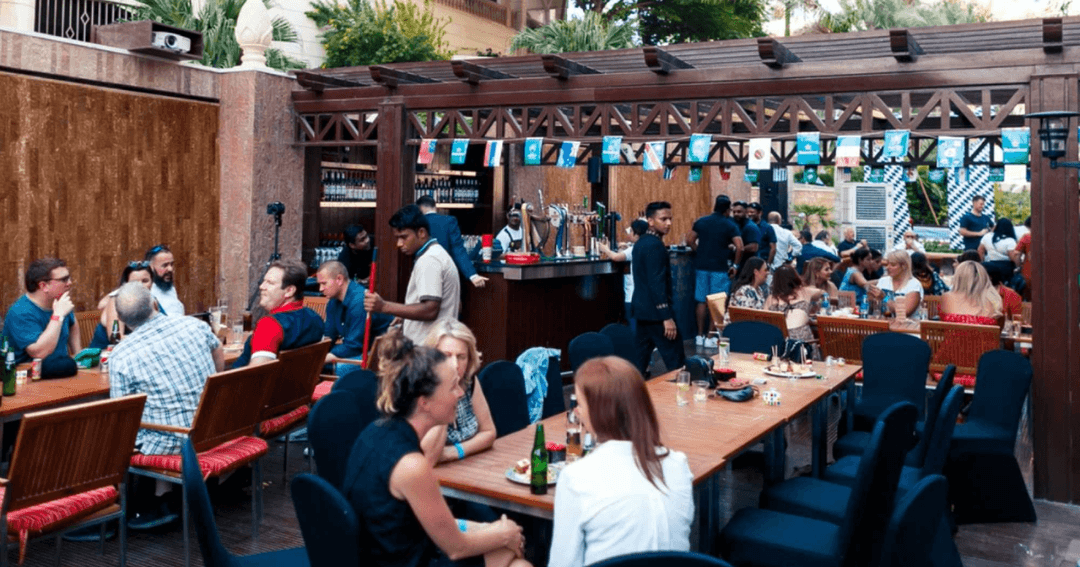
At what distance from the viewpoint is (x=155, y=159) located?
9734 millimetres

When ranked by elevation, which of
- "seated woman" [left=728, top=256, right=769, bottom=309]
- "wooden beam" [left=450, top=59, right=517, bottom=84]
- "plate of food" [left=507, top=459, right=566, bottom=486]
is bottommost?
"plate of food" [left=507, top=459, right=566, bottom=486]

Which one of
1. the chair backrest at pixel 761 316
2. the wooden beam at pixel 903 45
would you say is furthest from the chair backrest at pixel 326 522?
the wooden beam at pixel 903 45

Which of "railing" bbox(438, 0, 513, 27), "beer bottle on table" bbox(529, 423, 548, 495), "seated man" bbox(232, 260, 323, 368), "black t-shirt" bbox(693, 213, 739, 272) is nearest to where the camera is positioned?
"beer bottle on table" bbox(529, 423, 548, 495)

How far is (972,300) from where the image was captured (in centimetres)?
734

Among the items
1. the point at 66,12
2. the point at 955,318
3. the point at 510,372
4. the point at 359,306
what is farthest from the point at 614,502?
the point at 66,12

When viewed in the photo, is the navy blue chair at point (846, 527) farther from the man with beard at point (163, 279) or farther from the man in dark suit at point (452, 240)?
the man in dark suit at point (452, 240)

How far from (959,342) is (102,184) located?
7452 millimetres

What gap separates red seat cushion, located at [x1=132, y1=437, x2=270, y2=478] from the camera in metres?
4.73

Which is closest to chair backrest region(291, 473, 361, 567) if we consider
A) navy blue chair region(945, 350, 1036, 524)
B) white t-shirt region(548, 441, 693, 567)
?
white t-shirt region(548, 441, 693, 567)

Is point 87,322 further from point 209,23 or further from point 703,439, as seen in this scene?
point 209,23

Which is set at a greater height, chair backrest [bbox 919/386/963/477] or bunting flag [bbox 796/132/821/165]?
bunting flag [bbox 796/132/821/165]

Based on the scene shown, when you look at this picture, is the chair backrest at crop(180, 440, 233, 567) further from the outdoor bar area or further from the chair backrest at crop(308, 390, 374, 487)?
the chair backrest at crop(308, 390, 374, 487)

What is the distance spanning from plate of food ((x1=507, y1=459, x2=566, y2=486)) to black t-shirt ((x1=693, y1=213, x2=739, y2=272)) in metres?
8.64

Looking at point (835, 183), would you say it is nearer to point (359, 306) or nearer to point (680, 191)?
point (680, 191)
